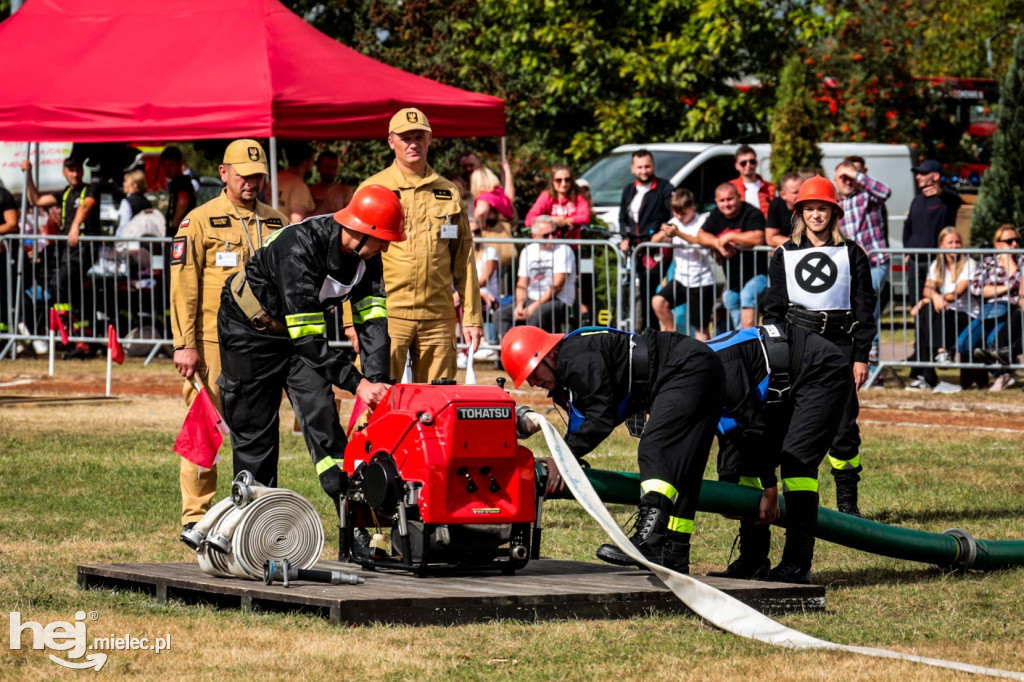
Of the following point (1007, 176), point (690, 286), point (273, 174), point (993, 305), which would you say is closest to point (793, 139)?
point (1007, 176)

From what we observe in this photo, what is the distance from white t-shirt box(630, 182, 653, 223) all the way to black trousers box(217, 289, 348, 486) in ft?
31.6

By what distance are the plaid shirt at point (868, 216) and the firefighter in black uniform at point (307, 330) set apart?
9.73 m

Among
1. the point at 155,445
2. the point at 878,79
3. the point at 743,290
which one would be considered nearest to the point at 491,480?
the point at 155,445

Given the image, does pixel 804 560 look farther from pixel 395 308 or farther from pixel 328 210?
pixel 328 210

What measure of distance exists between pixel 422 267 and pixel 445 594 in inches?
139

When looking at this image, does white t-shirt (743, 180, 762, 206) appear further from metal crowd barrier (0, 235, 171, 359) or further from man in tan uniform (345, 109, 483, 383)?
man in tan uniform (345, 109, 483, 383)

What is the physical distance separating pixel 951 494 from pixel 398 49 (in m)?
21.6

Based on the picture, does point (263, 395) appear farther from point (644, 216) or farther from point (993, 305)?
point (993, 305)

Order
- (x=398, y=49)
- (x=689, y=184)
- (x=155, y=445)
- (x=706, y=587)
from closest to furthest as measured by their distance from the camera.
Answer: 1. (x=706, y=587)
2. (x=155, y=445)
3. (x=689, y=184)
4. (x=398, y=49)

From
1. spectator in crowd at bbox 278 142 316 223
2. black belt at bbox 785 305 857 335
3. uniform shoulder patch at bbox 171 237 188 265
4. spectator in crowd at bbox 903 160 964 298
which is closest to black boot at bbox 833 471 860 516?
black belt at bbox 785 305 857 335

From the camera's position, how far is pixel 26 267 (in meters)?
19.8

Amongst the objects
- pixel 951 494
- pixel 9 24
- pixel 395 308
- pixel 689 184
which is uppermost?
pixel 9 24

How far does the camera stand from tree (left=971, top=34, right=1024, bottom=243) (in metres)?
26.1

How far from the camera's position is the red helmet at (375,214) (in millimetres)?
7875
